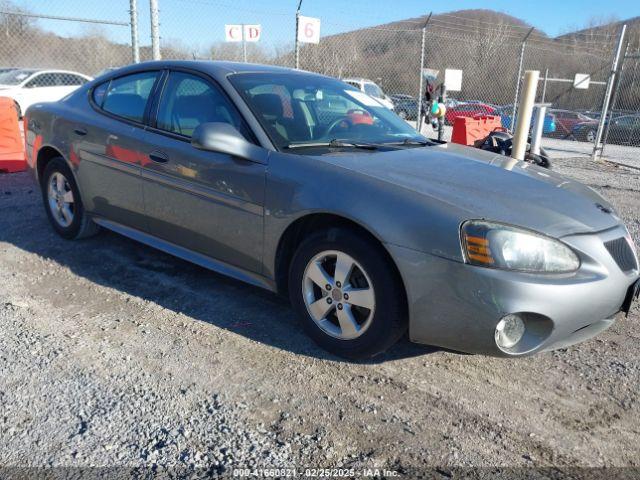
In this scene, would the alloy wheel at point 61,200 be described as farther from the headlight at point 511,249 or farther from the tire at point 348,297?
the headlight at point 511,249

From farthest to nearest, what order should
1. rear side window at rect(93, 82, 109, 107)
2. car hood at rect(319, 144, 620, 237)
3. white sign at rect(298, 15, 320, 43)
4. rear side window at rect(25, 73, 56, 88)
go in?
1. rear side window at rect(25, 73, 56, 88)
2. white sign at rect(298, 15, 320, 43)
3. rear side window at rect(93, 82, 109, 107)
4. car hood at rect(319, 144, 620, 237)

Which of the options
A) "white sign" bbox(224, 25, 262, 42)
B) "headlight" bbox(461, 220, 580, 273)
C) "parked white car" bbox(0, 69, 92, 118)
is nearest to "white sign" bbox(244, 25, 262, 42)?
"white sign" bbox(224, 25, 262, 42)

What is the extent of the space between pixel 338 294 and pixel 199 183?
1154mm

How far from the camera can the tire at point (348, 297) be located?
107 inches

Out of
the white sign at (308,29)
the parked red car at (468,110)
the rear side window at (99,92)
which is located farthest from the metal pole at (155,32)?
the parked red car at (468,110)

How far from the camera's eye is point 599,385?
282 cm

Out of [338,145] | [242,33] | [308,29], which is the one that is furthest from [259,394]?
[242,33]

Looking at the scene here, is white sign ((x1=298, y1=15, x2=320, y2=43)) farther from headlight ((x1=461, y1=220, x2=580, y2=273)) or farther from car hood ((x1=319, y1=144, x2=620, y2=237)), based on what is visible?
headlight ((x1=461, y1=220, x2=580, y2=273))

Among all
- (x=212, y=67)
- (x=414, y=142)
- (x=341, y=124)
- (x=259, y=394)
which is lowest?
(x=259, y=394)

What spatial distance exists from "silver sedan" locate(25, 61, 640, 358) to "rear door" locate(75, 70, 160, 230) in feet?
0.05

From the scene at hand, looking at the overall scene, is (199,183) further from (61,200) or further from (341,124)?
(61,200)

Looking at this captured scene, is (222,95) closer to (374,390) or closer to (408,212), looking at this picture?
(408,212)

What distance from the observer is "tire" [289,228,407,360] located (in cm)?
271

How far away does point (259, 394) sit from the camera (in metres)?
2.63
